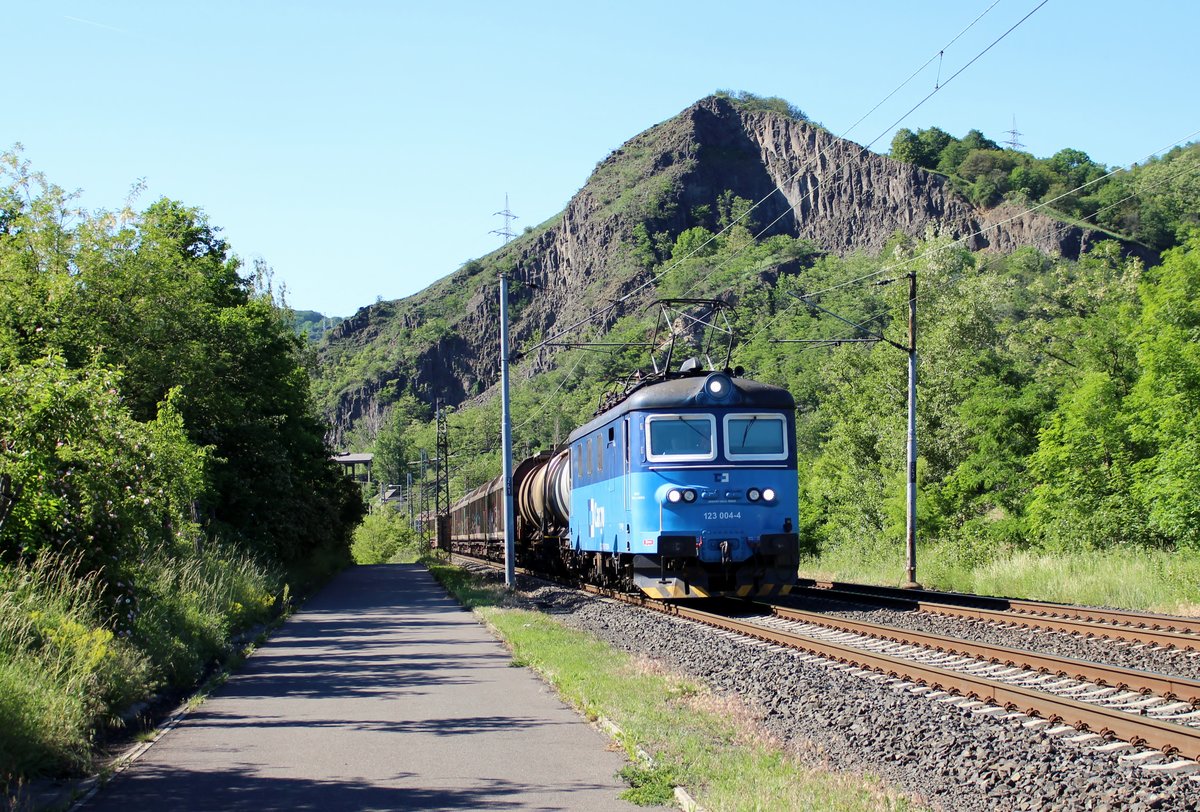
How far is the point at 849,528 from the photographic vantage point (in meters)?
37.8

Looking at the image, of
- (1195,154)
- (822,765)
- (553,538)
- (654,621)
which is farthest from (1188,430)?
(1195,154)

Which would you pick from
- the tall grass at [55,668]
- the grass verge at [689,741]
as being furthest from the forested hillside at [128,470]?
the grass verge at [689,741]

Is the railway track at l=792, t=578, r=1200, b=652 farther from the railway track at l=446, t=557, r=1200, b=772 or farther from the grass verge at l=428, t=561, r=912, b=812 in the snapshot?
the grass verge at l=428, t=561, r=912, b=812

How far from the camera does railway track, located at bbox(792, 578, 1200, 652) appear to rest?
13.1 m

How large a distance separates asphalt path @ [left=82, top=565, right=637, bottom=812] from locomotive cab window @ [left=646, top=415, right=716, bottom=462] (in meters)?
5.00

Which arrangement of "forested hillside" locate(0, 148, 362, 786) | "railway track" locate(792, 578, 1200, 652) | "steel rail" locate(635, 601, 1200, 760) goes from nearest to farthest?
"steel rail" locate(635, 601, 1200, 760) → "forested hillside" locate(0, 148, 362, 786) → "railway track" locate(792, 578, 1200, 652)

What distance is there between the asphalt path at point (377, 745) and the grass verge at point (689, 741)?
0.26m

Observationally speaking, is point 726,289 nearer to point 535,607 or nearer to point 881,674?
point 535,607

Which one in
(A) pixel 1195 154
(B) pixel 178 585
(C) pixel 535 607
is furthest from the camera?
(A) pixel 1195 154

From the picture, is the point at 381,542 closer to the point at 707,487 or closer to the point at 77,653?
the point at 707,487

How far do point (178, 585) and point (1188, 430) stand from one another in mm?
18436

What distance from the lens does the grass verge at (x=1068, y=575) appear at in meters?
18.1

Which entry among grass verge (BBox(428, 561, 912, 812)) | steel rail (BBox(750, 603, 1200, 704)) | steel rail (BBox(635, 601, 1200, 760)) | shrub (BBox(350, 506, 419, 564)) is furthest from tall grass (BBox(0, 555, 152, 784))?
shrub (BBox(350, 506, 419, 564))

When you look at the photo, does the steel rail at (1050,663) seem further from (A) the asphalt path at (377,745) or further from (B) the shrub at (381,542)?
(B) the shrub at (381,542)
